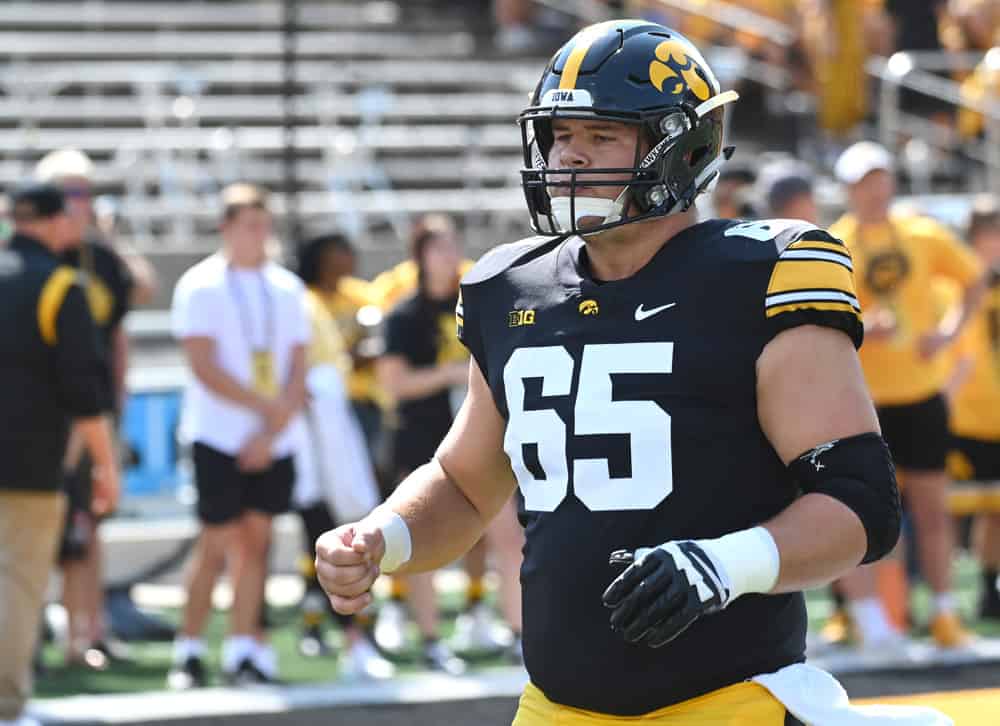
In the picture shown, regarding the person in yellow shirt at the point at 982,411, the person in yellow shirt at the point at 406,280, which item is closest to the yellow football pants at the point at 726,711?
the person in yellow shirt at the point at 406,280

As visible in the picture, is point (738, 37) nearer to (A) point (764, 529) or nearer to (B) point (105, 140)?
(B) point (105, 140)

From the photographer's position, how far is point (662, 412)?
2.86 metres

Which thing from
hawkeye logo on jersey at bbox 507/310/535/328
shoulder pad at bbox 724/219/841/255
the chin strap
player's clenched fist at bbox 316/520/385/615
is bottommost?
player's clenched fist at bbox 316/520/385/615

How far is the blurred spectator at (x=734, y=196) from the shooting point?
26.6 ft

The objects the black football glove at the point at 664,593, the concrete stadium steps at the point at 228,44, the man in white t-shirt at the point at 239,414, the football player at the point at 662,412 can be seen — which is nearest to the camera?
the black football glove at the point at 664,593

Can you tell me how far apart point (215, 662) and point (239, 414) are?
1.21 m

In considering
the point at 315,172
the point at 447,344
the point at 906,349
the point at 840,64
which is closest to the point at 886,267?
the point at 906,349

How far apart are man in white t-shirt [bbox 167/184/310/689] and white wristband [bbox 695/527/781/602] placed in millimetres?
4807

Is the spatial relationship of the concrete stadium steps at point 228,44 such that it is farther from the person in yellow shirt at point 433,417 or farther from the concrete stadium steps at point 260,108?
the person in yellow shirt at point 433,417

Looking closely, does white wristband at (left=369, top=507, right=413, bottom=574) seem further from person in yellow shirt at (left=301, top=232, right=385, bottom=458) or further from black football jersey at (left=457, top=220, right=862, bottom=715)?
person in yellow shirt at (left=301, top=232, right=385, bottom=458)

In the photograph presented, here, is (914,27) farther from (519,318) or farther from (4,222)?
(519,318)

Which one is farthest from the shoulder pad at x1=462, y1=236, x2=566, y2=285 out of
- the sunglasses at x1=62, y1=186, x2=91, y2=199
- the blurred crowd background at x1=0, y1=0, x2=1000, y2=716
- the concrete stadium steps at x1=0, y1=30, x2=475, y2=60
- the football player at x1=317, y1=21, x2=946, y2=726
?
the concrete stadium steps at x1=0, y1=30, x2=475, y2=60

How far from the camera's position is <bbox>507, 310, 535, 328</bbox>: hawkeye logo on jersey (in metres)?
3.07

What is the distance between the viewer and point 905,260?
25.3 ft
